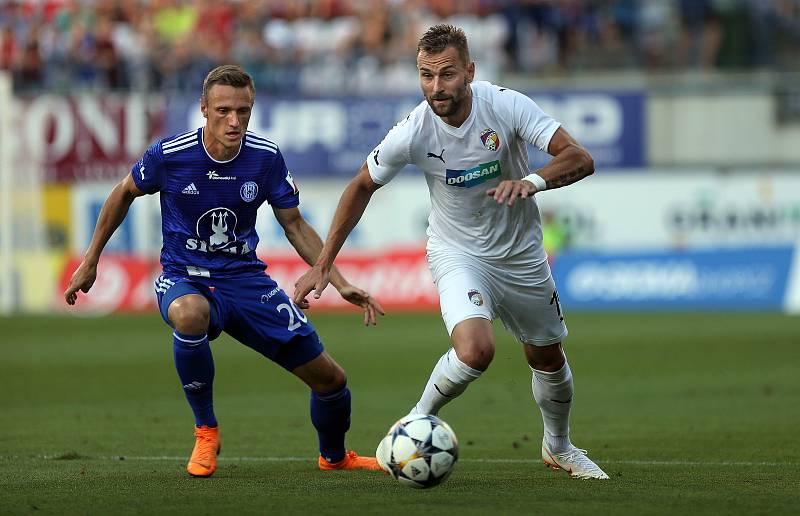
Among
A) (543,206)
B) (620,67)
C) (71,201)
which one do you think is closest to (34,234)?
(71,201)

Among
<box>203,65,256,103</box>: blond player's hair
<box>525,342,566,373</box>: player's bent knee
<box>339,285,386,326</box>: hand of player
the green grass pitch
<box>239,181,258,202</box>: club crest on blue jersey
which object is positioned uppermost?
<box>203,65,256,103</box>: blond player's hair

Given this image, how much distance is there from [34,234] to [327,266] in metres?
20.9

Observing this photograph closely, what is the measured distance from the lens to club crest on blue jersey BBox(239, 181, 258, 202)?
788 cm

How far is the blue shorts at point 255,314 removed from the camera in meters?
7.81

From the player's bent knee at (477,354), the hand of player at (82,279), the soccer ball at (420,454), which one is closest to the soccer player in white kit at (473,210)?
the player's bent knee at (477,354)

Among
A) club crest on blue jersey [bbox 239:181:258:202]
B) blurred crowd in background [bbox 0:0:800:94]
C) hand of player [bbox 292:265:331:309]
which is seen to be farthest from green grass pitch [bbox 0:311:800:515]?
blurred crowd in background [bbox 0:0:800:94]

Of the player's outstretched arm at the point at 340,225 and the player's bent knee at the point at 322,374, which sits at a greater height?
the player's outstretched arm at the point at 340,225

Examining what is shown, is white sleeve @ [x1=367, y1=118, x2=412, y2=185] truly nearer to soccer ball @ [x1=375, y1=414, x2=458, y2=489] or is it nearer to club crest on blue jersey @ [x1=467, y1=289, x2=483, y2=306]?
club crest on blue jersey @ [x1=467, y1=289, x2=483, y2=306]

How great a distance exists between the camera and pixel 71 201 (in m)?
29.0

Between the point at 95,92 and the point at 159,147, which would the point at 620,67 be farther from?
the point at 159,147

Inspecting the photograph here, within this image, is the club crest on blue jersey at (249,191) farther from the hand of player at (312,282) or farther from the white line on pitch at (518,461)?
the white line on pitch at (518,461)

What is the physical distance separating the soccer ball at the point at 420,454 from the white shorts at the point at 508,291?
2.38 ft

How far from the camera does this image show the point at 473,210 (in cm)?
761

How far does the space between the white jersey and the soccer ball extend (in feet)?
3.87
